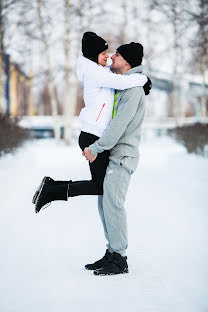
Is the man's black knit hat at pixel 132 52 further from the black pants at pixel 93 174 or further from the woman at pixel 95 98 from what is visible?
the black pants at pixel 93 174

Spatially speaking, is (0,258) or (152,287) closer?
(152,287)

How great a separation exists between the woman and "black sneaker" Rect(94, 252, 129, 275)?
0.52 metres

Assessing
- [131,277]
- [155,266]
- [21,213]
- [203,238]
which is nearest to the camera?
[131,277]

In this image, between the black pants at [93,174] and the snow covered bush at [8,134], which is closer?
the black pants at [93,174]

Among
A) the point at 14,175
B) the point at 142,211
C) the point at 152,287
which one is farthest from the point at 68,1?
the point at 152,287

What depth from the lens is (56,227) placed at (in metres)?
5.34

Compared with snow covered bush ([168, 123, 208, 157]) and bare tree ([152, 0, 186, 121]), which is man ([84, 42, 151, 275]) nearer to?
snow covered bush ([168, 123, 208, 157])

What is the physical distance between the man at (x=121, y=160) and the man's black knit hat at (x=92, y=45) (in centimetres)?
14

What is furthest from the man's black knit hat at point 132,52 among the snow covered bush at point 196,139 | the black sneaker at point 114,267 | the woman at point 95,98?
the snow covered bush at point 196,139

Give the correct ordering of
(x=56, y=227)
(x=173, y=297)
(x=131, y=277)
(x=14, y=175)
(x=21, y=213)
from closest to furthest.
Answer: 1. (x=173, y=297)
2. (x=131, y=277)
3. (x=56, y=227)
4. (x=21, y=213)
5. (x=14, y=175)

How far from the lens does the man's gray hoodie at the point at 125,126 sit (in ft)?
11.5

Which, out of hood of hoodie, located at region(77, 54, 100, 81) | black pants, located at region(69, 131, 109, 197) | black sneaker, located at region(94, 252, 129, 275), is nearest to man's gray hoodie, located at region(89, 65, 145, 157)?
black pants, located at region(69, 131, 109, 197)

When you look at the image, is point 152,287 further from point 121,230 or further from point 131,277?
point 121,230

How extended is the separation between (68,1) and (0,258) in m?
18.0
